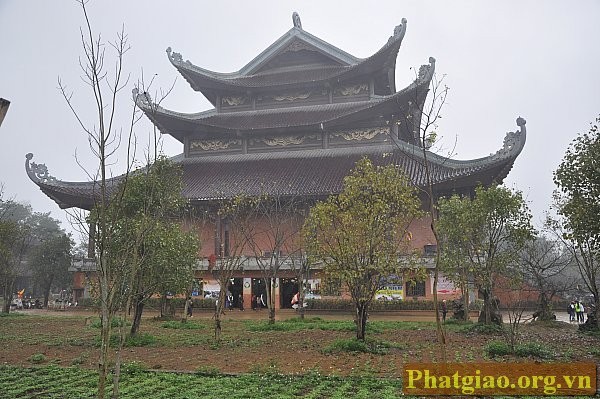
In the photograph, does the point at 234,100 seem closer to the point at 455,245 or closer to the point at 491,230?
the point at 455,245

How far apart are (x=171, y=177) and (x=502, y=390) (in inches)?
491

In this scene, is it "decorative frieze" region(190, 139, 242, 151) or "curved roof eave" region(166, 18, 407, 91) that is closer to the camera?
"curved roof eave" region(166, 18, 407, 91)

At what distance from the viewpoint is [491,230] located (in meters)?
16.9

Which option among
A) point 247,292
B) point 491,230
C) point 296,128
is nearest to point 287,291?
point 247,292

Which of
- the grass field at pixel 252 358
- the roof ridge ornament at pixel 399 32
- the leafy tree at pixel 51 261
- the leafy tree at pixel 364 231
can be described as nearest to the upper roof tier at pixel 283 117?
the roof ridge ornament at pixel 399 32

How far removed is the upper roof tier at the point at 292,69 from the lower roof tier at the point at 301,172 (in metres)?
5.13

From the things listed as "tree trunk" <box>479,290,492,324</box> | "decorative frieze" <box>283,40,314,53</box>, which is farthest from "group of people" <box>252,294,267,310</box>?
"decorative frieze" <box>283,40,314,53</box>

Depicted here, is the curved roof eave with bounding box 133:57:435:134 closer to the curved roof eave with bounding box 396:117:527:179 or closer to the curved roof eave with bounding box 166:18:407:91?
the curved roof eave with bounding box 166:18:407:91

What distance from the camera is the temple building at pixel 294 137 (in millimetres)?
28016

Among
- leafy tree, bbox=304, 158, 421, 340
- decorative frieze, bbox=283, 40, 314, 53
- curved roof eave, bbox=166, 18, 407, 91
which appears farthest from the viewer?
decorative frieze, bbox=283, 40, 314, 53

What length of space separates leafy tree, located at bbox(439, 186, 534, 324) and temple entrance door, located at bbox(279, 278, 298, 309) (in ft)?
46.4

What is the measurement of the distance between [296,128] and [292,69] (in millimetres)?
6323

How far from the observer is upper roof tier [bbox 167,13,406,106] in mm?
33594

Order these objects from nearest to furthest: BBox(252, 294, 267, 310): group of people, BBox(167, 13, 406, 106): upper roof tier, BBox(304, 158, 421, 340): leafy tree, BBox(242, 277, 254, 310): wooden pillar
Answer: BBox(304, 158, 421, 340): leafy tree
BBox(242, 277, 254, 310): wooden pillar
BBox(252, 294, 267, 310): group of people
BBox(167, 13, 406, 106): upper roof tier
